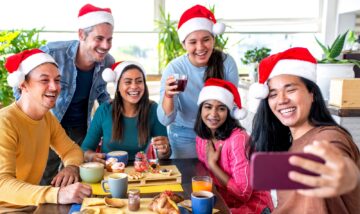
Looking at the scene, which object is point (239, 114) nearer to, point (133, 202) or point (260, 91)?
point (260, 91)

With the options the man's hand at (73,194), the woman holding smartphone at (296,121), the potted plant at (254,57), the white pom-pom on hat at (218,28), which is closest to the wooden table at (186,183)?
the man's hand at (73,194)

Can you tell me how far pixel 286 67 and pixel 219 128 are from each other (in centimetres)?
73

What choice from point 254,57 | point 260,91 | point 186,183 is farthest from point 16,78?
point 254,57

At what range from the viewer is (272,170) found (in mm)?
788

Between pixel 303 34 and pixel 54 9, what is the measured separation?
145 inches

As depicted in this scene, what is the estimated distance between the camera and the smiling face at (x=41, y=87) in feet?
5.90

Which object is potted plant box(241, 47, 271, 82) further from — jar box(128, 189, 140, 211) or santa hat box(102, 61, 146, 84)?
jar box(128, 189, 140, 211)

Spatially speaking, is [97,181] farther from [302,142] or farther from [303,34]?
[303,34]

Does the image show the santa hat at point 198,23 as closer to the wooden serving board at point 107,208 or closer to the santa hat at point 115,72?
Result: the santa hat at point 115,72

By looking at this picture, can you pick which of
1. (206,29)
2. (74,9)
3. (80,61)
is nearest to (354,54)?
(206,29)

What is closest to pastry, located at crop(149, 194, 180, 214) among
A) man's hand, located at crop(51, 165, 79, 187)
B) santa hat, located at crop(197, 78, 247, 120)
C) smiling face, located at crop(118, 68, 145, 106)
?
man's hand, located at crop(51, 165, 79, 187)

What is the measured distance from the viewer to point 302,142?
1.40 metres

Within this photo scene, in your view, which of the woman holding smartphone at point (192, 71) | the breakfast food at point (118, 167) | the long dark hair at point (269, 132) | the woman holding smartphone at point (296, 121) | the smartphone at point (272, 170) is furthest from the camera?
the woman holding smartphone at point (192, 71)

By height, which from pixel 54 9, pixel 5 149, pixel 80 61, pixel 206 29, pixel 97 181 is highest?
pixel 54 9
